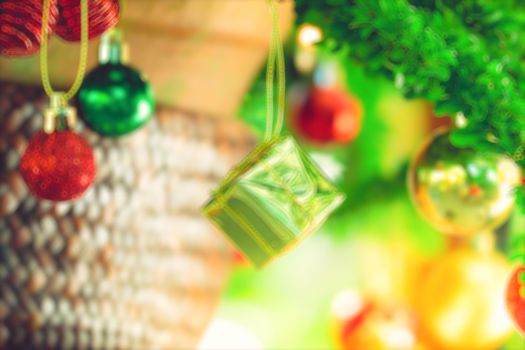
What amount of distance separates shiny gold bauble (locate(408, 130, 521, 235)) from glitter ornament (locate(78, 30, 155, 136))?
0.96 feet

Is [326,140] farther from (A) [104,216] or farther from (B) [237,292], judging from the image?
(A) [104,216]

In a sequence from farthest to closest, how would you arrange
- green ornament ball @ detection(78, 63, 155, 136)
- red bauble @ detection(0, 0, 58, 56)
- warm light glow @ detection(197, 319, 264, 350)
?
1. warm light glow @ detection(197, 319, 264, 350)
2. green ornament ball @ detection(78, 63, 155, 136)
3. red bauble @ detection(0, 0, 58, 56)

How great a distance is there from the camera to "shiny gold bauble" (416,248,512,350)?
938 millimetres

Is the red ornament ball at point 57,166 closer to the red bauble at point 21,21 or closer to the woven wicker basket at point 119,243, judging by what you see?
the red bauble at point 21,21

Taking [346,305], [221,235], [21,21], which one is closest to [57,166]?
[21,21]

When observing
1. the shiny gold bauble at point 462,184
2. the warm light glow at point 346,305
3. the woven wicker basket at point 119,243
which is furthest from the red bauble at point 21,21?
the warm light glow at point 346,305

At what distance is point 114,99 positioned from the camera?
62 cm

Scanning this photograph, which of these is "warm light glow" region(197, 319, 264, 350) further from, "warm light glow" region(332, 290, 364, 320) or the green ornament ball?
the green ornament ball

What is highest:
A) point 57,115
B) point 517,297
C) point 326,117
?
point 326,117

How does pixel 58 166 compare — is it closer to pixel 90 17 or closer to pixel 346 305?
pixel 90 17

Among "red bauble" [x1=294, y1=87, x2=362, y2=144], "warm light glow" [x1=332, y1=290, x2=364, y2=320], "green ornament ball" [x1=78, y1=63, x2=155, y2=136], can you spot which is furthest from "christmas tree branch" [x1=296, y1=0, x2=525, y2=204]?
"warm light glow" [x1=332, y1=290, x2=364, y2=320]

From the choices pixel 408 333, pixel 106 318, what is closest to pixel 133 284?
pixel 106 318

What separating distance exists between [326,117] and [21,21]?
21.1 inches

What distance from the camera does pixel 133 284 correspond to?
0.78 m
